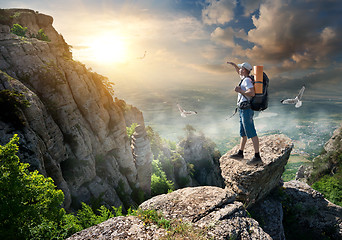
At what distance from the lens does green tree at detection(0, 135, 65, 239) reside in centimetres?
651

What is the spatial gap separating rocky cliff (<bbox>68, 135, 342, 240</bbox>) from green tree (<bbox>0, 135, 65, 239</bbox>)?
2.77 meters

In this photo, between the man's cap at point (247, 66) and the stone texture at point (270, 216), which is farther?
the stone texture at point (270, 216)

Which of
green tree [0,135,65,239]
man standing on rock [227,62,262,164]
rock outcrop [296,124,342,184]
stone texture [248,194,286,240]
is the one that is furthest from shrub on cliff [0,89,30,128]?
rock outcrop [296,124,342,184]

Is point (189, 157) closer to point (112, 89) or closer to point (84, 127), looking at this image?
point (112, 89)

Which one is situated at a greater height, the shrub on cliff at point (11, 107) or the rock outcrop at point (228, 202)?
the shrub on cliff at point (11, 107)

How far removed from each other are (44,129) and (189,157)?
70337mm

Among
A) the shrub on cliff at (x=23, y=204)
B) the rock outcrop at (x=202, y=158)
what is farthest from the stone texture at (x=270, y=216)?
the rock outcrop at (x=202, y=158)

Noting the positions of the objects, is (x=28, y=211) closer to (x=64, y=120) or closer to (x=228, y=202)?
(x=228, y=202)

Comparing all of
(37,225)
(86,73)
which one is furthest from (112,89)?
(37,225)

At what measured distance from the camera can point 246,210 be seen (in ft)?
33.3

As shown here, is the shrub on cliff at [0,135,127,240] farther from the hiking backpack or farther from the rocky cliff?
the hiking backpack

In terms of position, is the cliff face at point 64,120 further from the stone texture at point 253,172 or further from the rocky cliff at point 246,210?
the stone texture at point 253,172

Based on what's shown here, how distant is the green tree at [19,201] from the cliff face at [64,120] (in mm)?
3754

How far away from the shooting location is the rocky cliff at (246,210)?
6.32 m
